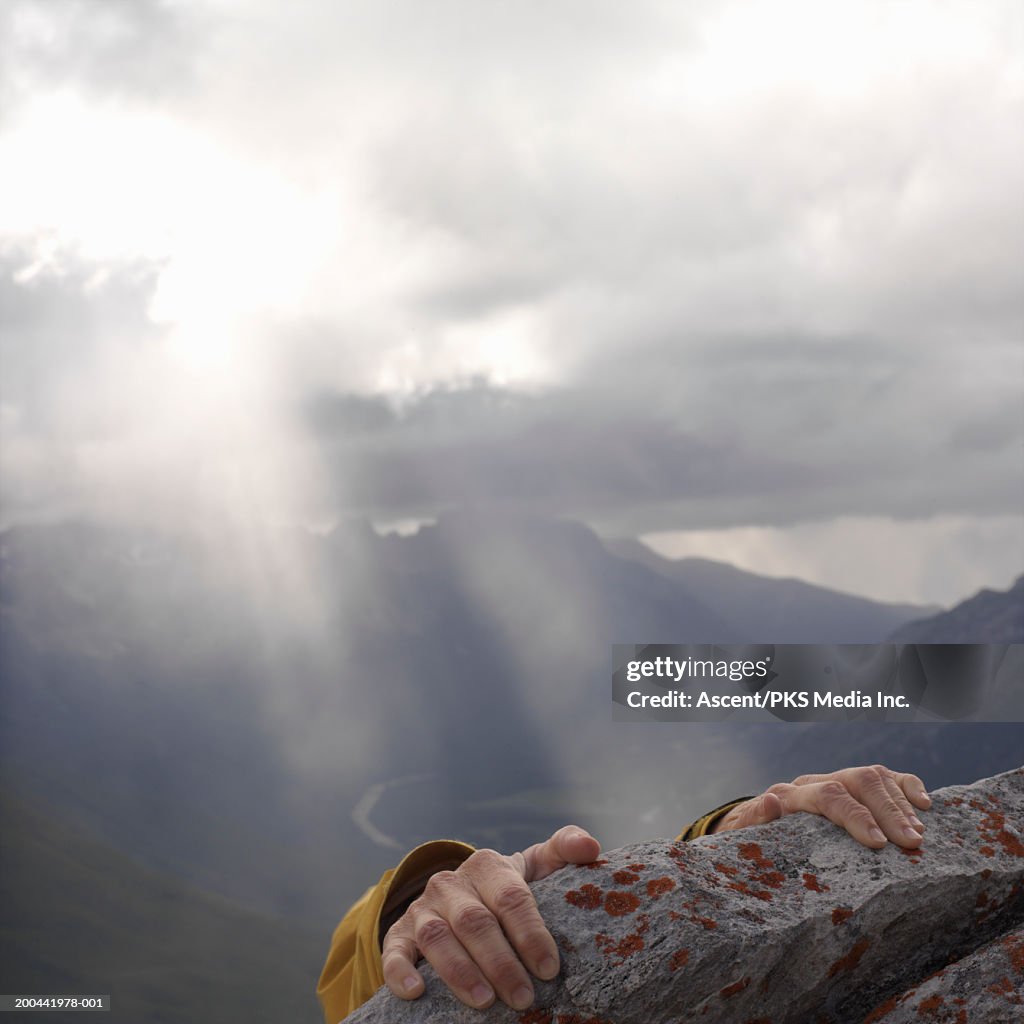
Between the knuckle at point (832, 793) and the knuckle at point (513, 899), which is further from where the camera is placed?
the knuckle at point (832, 793)

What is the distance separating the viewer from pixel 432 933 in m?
3.90

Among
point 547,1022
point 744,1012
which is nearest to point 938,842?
point 744,1012

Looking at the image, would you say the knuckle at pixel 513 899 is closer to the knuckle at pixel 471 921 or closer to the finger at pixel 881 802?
the knuckle at pixel 471 921

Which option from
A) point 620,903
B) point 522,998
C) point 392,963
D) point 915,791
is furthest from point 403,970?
point 915,791

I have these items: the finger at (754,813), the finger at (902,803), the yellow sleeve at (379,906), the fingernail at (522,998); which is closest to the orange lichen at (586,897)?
the fingernail at (522,998)

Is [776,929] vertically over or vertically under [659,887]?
under

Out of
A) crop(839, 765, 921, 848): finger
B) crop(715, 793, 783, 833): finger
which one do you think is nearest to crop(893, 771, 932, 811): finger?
crop(839, 765, 921, 848): finger

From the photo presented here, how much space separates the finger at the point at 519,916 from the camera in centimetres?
383

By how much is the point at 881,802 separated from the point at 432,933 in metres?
2.30

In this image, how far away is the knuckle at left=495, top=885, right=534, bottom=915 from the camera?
3.92m

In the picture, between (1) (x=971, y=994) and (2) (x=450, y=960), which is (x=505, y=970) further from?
(1) (x=971, y=994)

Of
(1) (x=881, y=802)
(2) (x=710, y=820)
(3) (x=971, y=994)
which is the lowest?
(3) (x=971, y=994)

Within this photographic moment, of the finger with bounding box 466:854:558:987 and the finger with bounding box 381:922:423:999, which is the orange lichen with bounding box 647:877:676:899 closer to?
the finger with bounding box 466:854:558:987

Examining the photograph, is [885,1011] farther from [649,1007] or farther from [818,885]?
[649,1007]
